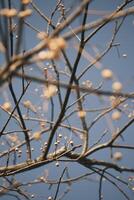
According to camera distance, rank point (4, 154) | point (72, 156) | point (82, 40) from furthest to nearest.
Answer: point (4, 154) → point (72, 156) → point (82, 40)

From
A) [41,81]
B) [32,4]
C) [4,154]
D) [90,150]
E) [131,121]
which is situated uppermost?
[32,4]

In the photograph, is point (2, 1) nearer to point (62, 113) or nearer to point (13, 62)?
point (13, 62)

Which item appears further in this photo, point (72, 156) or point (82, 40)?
point (72, 156)

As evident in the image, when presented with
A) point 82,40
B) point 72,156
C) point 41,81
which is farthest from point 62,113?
point 41,81

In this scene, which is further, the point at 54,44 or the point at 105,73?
the point at 105,73

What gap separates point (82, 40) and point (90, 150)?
993 mm

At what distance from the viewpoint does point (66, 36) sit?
1.03 meters

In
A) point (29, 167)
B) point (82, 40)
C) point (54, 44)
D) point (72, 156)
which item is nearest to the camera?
point (54, 44)

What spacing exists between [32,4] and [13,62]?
2.58m

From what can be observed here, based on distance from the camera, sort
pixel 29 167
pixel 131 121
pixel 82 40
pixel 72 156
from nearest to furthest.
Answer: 1. pixel 131 121
2. pixel 82 40
3. pixel 29 167
4. pixel 72 156

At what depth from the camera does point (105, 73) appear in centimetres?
126

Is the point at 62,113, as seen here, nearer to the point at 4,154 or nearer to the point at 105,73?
the point at 105,73

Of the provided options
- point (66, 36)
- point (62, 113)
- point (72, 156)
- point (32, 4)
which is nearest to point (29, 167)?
point (72, 156)

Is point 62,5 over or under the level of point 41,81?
over
